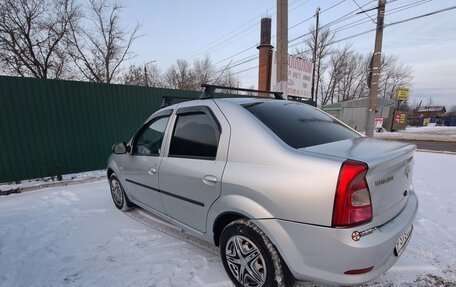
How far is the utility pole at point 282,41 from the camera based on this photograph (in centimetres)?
633

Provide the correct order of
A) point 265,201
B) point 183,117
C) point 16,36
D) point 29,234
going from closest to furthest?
point 265,201 → point 183,117 → point 29,234 → point 16,36

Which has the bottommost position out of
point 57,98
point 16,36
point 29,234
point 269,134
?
point 29,234

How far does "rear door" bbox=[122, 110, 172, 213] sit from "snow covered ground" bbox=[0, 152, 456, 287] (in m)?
0.49

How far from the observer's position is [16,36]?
16188mm

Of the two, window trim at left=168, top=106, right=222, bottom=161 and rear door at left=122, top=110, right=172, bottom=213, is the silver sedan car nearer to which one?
window trim at left=168, top=106, right=222, bottom=161

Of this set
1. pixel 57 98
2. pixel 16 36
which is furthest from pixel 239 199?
pixel 16 36

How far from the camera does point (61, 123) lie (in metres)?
6.13

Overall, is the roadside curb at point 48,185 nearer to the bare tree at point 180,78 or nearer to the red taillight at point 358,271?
the red taillight at point 358,271

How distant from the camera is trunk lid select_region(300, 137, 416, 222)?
5.59 ft

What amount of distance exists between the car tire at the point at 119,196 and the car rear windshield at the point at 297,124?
271 cm

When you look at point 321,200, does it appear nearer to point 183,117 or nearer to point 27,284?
point 183,117

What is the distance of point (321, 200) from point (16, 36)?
21.5 metres

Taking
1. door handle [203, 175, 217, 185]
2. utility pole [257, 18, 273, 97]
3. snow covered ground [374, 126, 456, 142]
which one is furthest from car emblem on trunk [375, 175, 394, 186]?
snow covered ground [374, 126, 456, 142]

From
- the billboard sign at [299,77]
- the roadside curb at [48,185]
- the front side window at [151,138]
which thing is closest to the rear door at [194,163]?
the front side window at [151,138]
